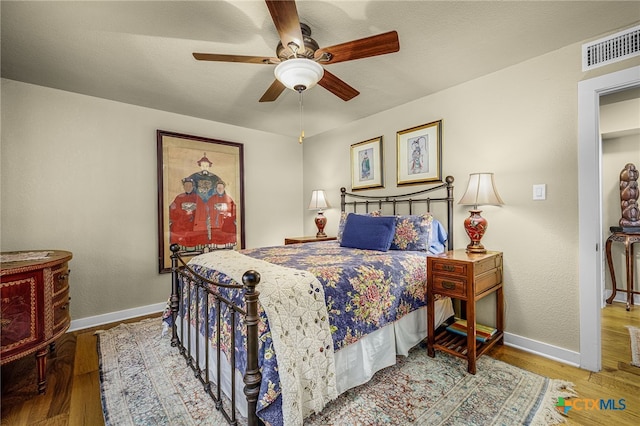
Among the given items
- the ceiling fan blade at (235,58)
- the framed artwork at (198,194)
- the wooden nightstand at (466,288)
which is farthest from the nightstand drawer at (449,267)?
the framed artwork at (198,194)

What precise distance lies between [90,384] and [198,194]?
2.20 metres

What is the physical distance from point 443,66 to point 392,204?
1.55m

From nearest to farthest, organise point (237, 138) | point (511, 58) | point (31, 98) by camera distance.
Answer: point (511, 58), point (31, 98), point (237, 138)

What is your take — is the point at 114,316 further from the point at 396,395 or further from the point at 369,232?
the point at 396,395

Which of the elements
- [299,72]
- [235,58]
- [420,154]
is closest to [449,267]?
[420,154]

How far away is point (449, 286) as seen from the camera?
2.07 m

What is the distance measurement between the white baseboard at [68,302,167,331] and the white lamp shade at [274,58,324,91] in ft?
10.0

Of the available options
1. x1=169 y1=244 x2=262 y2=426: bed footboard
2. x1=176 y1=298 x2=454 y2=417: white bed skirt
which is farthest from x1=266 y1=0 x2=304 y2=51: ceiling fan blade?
x1=176 y1=298 x2=454 y2=417: white bed skirt

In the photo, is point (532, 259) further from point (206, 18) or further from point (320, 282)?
point (206, 18)

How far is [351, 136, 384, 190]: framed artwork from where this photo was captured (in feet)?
11.5

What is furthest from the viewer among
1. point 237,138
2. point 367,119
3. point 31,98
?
point 237,138

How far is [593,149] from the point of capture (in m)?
1.99

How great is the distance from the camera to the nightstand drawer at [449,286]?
1991 mm

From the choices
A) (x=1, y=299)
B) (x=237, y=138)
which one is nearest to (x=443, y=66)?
(x=237, y=138)
